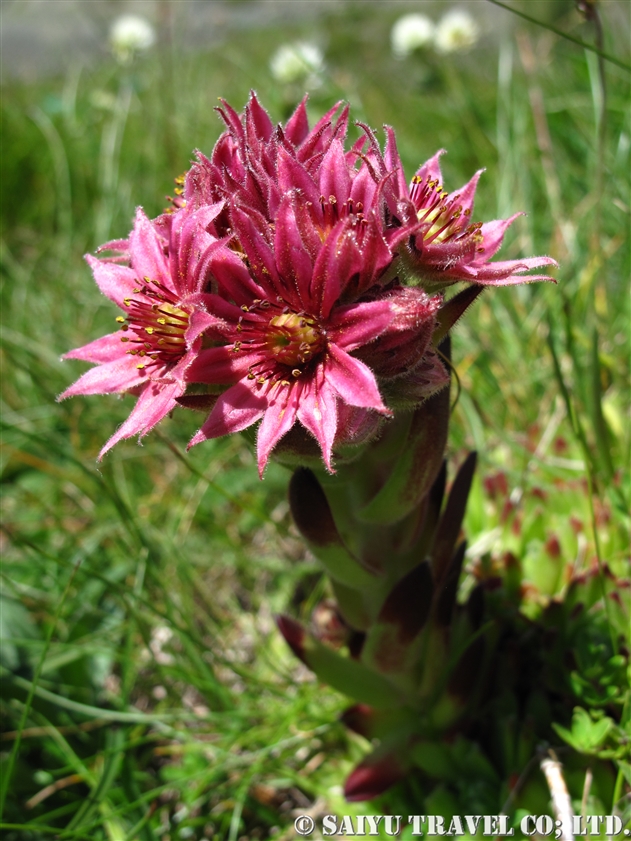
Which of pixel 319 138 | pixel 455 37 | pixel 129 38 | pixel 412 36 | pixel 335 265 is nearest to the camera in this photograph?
pixel 335 265

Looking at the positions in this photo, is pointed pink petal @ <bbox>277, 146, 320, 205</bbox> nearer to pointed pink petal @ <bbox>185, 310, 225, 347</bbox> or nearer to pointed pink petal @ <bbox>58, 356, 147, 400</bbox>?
pointed pink petal @ <bbox>185, 310, 225, 347</bbox>

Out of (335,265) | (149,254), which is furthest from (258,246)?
(149,254)

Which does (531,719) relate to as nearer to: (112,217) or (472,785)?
(472,785)

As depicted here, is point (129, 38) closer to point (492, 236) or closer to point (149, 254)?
point (149, 254)

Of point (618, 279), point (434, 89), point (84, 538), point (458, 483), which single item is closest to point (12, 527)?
point (84, 538)

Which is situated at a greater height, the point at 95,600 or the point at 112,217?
the point at 112,217

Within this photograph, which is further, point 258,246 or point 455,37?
point 455,37
